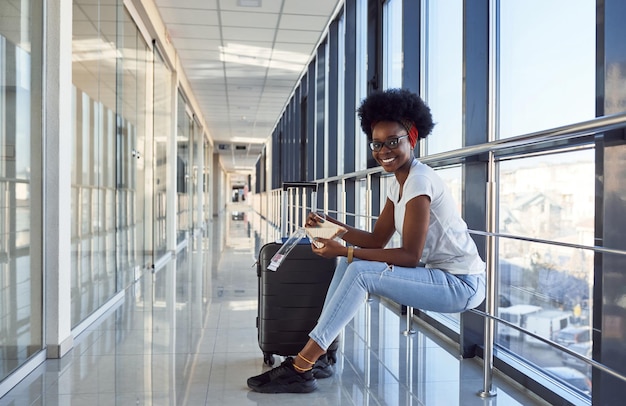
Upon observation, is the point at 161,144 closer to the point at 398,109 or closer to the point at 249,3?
the point at 249,3

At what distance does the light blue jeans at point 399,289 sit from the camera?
159 centimetres

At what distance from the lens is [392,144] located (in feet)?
5.67

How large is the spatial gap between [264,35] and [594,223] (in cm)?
482

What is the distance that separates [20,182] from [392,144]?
1.43 metres

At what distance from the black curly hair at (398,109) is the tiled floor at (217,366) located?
94 centimetres

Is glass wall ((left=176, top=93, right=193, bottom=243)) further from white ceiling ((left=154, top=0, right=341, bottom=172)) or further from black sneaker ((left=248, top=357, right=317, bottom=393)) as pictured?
black sneaker ((left=248, top=357, right=317, bottom=393))

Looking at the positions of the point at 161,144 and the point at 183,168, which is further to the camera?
the point at 183,168

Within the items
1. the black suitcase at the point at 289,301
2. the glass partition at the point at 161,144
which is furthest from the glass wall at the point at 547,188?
the glass partition at the point at 161,144

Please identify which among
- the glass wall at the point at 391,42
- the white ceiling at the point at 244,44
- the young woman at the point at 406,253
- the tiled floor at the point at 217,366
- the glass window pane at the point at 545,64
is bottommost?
the tiled floor at the point at 217,366

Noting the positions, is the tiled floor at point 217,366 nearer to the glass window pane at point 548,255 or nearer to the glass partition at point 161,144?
the glass window pane at point 548,255

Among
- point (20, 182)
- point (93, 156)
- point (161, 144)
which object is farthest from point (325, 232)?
point (161, 144)

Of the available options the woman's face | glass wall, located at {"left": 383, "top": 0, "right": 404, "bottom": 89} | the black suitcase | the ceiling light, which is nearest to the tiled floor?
the black suitcase

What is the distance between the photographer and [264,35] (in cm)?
572

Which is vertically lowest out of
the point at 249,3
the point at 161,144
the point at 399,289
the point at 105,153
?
the point at 399,289
